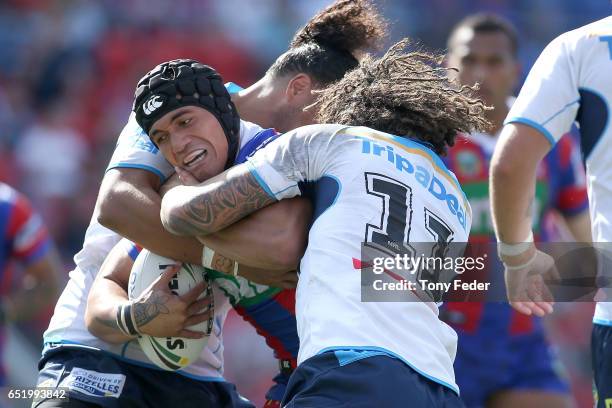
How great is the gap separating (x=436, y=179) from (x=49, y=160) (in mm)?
8132

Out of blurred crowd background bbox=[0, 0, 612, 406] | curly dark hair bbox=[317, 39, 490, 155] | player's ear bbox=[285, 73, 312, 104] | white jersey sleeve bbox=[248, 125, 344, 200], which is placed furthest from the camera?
blurred crowd background bbox=[0, 0, 612, 406]

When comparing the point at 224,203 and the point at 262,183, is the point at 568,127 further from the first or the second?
the point at 224,203

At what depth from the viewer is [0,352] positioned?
6.85 metres

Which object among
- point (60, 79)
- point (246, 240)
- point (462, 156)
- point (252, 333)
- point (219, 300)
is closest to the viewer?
point (246, 240)

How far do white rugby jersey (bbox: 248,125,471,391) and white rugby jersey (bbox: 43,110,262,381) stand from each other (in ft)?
2.36

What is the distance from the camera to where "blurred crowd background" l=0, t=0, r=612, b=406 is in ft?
33.4

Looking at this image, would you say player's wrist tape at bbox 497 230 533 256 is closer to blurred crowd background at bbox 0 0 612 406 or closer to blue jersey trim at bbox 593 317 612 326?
blue jersey trim at bbox 593 317 612 326

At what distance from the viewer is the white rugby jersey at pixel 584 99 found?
3775mm

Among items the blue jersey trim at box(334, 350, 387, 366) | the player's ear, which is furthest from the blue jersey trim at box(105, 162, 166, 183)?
the blue jersey trim at box(334, 350, 387, 366)

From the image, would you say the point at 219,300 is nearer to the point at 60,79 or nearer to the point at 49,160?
the point at 49,160

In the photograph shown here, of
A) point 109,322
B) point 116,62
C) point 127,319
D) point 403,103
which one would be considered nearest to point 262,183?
Answer: point 403,103

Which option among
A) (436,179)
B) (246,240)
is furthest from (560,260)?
(246,240)

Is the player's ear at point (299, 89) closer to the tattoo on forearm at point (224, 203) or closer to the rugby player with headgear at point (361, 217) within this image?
the rugby player with headgear at point (361, 217)

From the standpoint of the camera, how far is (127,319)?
3906mm
